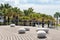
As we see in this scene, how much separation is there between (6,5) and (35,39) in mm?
85381

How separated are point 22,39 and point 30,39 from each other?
2.41ft

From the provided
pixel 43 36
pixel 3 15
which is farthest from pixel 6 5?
pixel 43 36

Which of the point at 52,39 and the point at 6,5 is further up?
the point at 6,5

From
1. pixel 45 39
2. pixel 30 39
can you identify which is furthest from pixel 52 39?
pixel 30 39

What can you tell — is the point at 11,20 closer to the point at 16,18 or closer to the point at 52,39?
the point at 16,18

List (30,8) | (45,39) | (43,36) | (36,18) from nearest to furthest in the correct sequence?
(45,39) → (43,36) → (36,18) → (30,8)

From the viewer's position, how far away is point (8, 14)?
80.8 m

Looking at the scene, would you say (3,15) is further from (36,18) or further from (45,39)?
(45,39)

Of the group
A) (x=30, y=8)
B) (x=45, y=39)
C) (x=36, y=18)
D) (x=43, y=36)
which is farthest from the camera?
(x=30, y=8)

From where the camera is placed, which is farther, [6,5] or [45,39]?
[6,5]

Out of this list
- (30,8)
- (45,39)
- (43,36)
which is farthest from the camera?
(30,8)

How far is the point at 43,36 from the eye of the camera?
2178cm

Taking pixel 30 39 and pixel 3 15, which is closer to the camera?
pixel 30 39

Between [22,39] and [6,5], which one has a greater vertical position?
[6,5]
